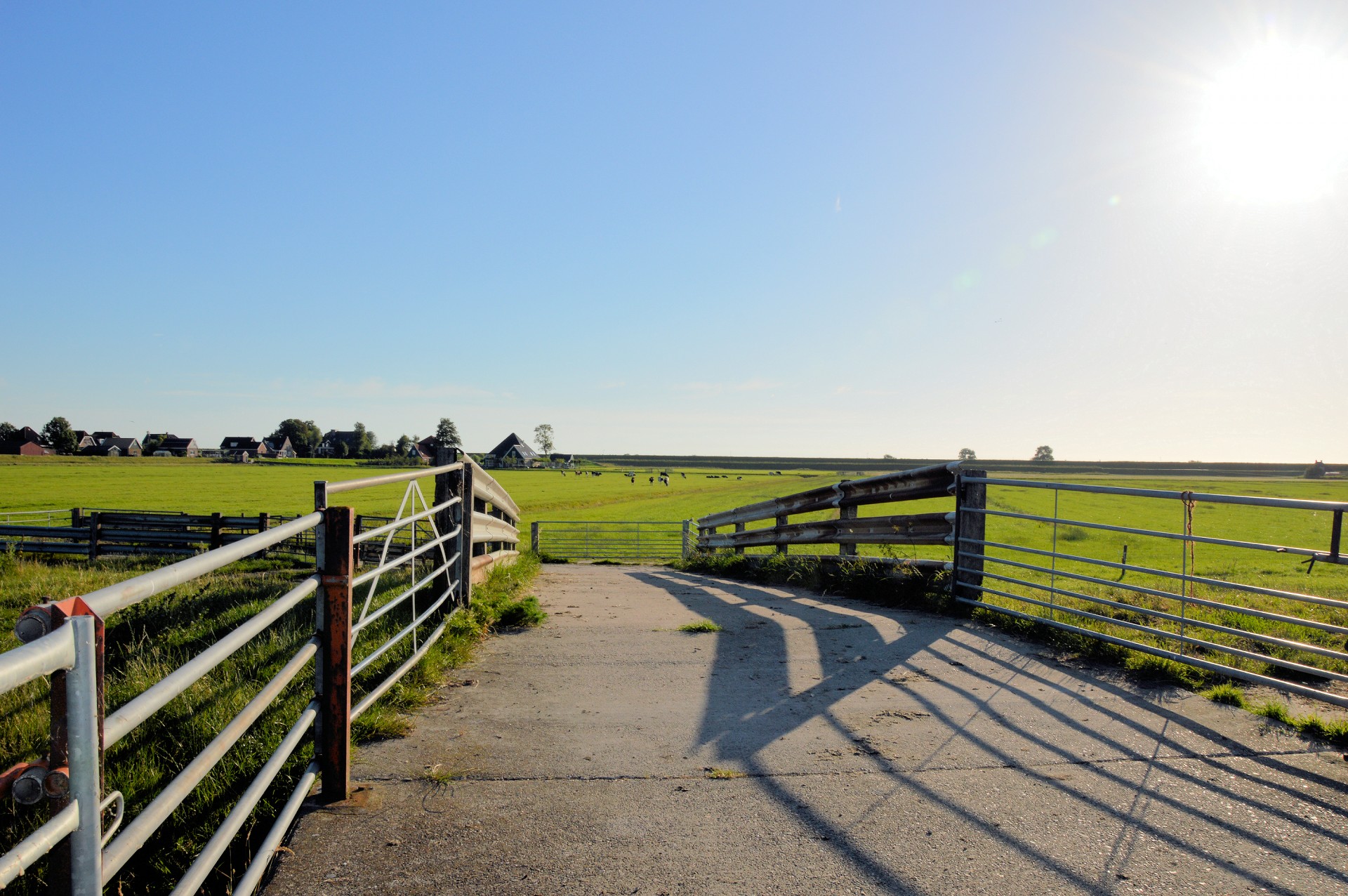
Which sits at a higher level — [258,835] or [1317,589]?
[258,835]

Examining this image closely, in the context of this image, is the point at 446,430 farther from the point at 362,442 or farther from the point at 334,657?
the point at 334,657

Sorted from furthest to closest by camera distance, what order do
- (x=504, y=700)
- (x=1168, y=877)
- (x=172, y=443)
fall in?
(x=172, y=443)
(x=504, y=700)
(x=1168, y=877)

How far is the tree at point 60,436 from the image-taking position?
128500 mm

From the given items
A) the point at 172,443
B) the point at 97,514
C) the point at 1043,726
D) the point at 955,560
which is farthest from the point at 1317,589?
the point at 172,443

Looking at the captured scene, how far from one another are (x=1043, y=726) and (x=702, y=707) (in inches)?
75.1

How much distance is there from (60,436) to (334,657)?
534 feet

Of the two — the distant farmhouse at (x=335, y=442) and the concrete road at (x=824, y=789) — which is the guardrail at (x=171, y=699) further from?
the distant farmhouse at (x=335, y=442)

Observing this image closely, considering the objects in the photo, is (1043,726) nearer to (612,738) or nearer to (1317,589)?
(612,738)

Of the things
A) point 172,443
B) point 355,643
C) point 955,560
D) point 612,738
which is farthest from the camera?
point 172,443

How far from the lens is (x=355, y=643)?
199 inches

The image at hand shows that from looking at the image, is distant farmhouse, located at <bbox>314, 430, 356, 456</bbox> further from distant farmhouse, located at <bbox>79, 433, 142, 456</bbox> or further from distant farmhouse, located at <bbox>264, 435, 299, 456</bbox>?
distant farmhouse, located at <bbox>79, 433, 142, 456</bbox>

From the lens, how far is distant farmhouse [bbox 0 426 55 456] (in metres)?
119

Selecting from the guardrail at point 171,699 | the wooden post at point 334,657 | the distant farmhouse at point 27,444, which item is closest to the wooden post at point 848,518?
the guardrail at point 171,699

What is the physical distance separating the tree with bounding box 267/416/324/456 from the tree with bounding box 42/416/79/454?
104 feet
